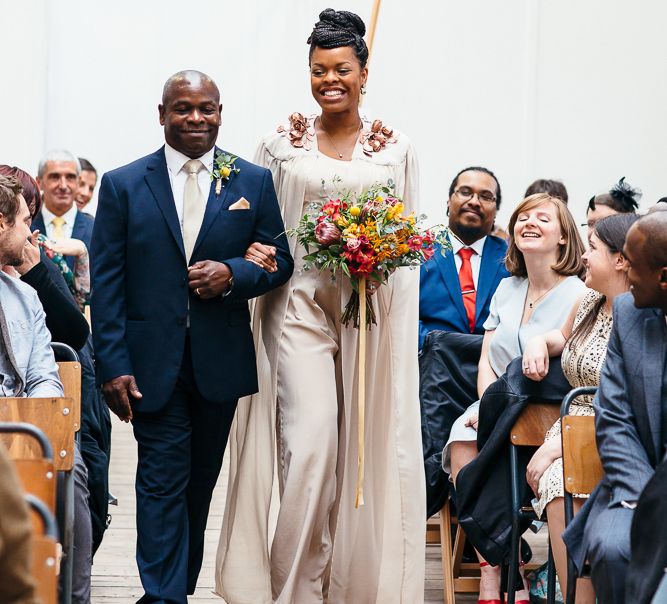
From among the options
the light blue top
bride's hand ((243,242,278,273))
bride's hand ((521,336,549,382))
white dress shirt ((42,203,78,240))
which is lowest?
bride's hand ((521,336,549,382))

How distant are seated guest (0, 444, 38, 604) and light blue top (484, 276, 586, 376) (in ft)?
11.8

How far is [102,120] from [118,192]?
753cm

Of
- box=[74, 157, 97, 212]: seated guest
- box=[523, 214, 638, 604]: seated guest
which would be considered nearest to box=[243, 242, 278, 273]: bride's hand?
box=[523, 214, 638, 604]: seated guest

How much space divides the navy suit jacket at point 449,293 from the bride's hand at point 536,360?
1.08 m

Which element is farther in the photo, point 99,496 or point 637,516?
point 99,496

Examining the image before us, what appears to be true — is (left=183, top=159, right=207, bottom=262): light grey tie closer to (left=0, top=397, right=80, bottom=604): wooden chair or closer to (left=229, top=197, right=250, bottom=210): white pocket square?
(left=229, top=197, right=250, bottom=210): white pocket square

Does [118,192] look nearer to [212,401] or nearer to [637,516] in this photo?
[212,401]

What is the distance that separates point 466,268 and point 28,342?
2584 millimetres

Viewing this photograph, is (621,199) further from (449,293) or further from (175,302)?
(175,302)

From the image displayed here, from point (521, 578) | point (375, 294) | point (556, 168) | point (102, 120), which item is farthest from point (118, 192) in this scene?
point (102, 120)

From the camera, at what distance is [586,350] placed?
461cm

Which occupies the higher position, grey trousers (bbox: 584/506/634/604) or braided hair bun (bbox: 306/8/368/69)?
braided hair bun (bbox: 306/8/368/69)

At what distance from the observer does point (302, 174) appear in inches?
191

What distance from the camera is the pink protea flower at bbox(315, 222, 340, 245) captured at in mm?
4523
